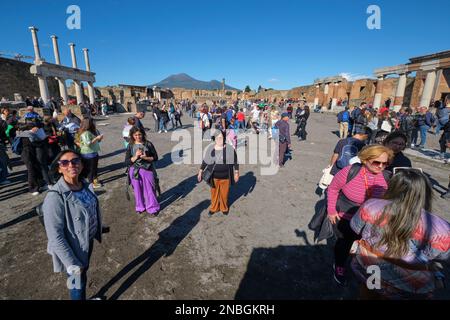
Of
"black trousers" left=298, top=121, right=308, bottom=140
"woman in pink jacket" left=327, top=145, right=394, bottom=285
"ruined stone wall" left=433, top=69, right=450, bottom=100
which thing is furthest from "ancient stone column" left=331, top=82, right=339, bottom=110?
"woman in pink jacket" left=327, top=145, right=394, bottom=285

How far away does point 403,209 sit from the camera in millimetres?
1479

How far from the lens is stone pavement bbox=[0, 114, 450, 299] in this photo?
2.55 metres

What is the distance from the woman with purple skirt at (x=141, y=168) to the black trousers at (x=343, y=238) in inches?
123

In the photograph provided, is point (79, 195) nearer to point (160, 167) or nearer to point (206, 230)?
point (206, 230)

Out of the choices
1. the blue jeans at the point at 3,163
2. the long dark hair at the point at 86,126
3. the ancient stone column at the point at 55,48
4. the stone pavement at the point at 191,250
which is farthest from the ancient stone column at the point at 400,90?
the ancient stone column at the point at 55,48

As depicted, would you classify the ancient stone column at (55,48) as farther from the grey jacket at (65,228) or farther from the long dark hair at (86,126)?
the grey jacket at (65,228)

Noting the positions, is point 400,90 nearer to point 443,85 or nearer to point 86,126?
point 443,85

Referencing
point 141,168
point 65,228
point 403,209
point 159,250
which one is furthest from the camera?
point 141,168

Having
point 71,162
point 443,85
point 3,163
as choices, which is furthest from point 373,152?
point 443,85

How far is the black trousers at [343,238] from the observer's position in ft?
8.00

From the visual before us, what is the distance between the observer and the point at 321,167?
23.3 feet

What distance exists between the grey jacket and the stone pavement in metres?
0.92

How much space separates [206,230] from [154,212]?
3.74ft

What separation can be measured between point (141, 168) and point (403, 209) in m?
3.66
